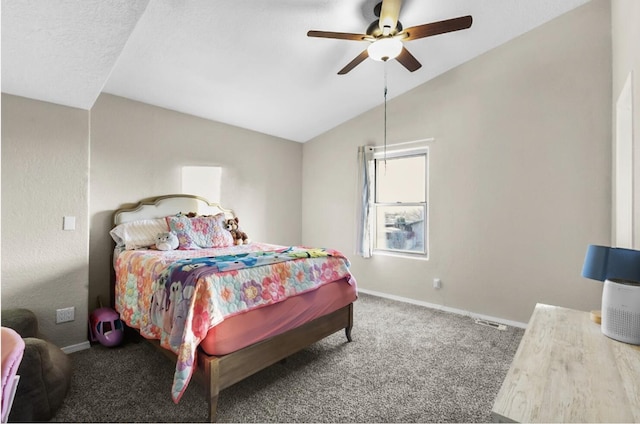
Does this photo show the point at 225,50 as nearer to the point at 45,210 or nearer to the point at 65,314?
the point at 45,210

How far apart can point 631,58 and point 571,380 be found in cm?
204

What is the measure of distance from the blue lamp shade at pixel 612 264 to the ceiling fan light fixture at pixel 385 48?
177 centimetres

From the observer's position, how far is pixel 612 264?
1.44 metres

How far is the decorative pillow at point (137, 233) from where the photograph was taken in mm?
2830

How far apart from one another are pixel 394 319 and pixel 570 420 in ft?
8.29

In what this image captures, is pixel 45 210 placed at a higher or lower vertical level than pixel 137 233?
higher

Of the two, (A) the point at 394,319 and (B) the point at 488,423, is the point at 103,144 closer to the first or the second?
(A) the point at 394,319

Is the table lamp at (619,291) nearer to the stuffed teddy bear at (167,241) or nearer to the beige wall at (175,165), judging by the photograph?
the stuffed teddy bear at (167,241)

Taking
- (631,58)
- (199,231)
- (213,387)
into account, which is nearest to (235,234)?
(199,231)

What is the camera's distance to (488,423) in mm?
1643

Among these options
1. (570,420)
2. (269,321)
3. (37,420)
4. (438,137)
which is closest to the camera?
(570,420)

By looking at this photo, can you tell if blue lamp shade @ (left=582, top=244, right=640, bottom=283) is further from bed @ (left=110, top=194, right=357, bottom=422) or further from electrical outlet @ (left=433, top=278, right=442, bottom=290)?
electrical outlet @ (left=433, top=278, right=442, bottom=290)

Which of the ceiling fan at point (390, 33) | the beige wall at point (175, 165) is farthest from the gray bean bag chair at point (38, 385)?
the ceiling fan at point (390, 33)

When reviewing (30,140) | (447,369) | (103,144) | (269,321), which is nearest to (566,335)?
(447,369)
